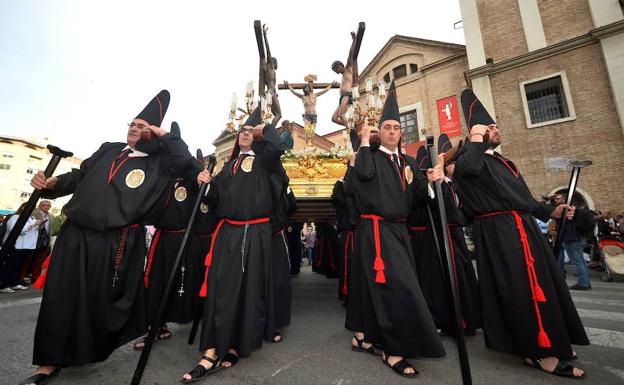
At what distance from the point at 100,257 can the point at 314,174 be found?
10.2 feet

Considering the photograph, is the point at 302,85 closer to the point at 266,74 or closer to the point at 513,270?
the point at 266,74

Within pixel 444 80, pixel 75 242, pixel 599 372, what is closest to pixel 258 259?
pixel 75 242

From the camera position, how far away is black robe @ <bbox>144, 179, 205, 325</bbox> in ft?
11.0

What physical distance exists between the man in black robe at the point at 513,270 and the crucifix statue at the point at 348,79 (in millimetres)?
3212

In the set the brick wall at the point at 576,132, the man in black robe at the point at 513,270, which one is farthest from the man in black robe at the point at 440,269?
the brick wall at the point at 576,132

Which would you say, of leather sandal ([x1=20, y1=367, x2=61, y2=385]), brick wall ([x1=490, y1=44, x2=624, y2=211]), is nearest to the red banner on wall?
brick wall ([x1=490, y1=44, x2=624, y2=211])

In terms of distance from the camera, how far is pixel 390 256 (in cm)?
251

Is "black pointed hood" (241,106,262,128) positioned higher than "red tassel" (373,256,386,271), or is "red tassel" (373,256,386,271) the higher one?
"black pointed hood" (241,106,262,128)

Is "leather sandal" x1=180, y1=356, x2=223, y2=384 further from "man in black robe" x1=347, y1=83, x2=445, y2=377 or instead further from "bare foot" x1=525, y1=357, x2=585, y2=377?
"bare foot" x1=525, y1=357, x2=585, y2=377

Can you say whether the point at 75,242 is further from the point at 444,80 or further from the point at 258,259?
the point at 444,80

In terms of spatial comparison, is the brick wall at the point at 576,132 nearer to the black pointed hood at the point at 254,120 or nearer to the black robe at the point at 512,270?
the black robe at the point at 512,270

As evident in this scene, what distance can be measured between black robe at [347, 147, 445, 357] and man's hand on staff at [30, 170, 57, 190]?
2.84 metres

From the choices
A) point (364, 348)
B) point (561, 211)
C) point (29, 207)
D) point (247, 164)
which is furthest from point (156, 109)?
point (561, 211)

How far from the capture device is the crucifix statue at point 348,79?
5.72 meters
